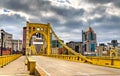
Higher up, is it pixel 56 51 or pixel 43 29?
pixel 43 29

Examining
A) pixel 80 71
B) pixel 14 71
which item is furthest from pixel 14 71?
pixel 80 71

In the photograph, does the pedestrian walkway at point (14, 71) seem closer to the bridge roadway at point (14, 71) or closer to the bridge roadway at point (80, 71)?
the bridge roadway at point (14, 71)

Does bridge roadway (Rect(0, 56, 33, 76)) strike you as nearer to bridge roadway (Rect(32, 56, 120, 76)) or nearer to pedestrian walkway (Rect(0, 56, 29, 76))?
pedestrian walkway (Rect(0, 56, 29, 76))

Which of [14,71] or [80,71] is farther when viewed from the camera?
[14,71]

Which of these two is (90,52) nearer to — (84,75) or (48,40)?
(48,40)

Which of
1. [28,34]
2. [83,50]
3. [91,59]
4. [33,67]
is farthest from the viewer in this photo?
[83,50]

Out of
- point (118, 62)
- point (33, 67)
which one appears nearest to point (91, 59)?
point (118, 62)

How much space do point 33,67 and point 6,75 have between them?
2123mm

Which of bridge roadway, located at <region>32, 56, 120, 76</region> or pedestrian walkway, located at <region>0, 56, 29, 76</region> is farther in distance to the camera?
pedestrian walkway, located at <region>0, 56, 29, 76</region>

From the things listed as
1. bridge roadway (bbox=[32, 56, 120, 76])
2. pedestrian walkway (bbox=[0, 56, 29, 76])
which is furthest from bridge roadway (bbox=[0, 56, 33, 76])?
bridge roadway (bbox=[32, 56, 120, 76])

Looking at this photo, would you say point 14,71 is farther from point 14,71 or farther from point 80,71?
point 80,71

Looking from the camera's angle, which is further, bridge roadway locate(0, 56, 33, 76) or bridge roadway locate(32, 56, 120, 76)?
bridge roadway locate(0, 56, 33, 76)

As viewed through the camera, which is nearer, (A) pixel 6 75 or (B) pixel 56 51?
(A) pixel 6 75

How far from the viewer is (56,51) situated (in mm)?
128500
